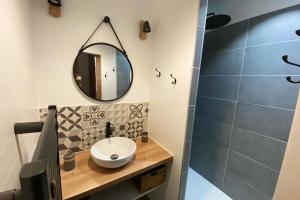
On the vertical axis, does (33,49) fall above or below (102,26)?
below

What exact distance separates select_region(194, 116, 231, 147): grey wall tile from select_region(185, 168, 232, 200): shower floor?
66cm

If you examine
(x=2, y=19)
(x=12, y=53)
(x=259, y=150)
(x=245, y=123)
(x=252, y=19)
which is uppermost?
(x=252, y=19)

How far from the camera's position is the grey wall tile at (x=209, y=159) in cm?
189

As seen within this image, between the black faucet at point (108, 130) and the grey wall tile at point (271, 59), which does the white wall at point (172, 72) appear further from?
the grey wall tile at point (271, 59)

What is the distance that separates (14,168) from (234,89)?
1.92 metres

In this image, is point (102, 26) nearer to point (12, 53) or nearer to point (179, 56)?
point (179, 56)

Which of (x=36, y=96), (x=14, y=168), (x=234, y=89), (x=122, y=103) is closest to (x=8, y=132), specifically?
(x=14, y=168)

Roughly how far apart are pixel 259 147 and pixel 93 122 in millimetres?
1716

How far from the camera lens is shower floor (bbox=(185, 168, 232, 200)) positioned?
6.02 ft

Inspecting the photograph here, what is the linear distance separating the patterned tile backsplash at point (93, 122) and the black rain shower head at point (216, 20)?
1.32 meters

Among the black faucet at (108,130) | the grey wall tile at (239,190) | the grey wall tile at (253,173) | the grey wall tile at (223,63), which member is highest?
the grey wall tile at (223,63)

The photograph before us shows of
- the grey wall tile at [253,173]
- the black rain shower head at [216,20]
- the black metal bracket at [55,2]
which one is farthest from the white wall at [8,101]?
the grey wall tile at [253,173]

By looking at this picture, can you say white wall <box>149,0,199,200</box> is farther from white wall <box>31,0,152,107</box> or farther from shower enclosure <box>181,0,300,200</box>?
white wall <box>31,0,152,107</box>

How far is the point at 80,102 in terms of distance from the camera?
1.30 metres
